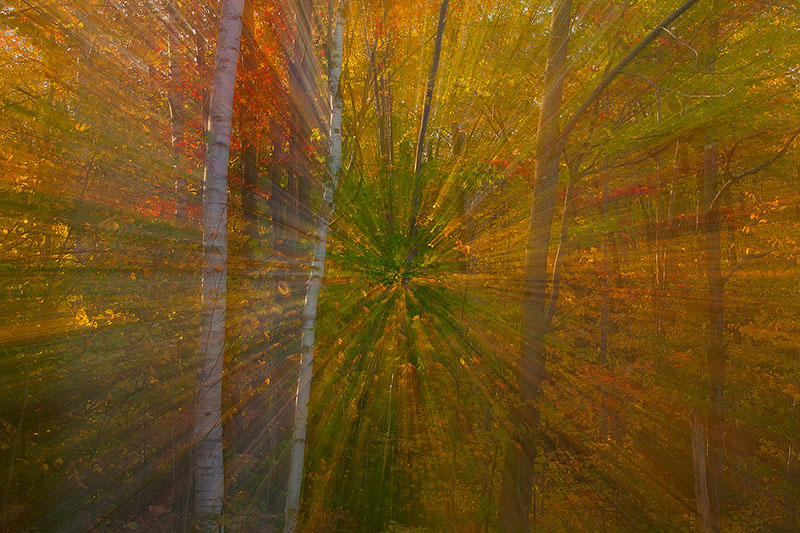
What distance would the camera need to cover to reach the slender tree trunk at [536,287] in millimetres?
7223

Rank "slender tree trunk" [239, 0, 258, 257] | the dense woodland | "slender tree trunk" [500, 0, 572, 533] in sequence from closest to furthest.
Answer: the dense woodland
"slender tree trunk" [500, 0, 572, 533]
"slender tree trunk" [239, 0, 258, 257]

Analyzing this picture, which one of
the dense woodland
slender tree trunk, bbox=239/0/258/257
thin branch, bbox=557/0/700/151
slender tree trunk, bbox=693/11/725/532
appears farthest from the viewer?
slender tree trunk, bbox=693/11/725/532

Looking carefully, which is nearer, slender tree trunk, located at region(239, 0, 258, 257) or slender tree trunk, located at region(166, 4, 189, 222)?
slender tree trunk, located at region(239, 0, 258, 257)

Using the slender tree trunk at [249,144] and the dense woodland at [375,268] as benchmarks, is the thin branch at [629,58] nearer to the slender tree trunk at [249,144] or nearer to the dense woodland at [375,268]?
the dense woodland at [375,268]

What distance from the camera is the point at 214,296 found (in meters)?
5.28

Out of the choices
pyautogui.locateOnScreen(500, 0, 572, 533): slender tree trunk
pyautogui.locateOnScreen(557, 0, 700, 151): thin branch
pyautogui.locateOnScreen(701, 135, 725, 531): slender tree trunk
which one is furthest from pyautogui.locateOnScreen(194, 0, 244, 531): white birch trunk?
pyautogui.locateOnScreen(701, 135, 725, 531): slender tree trunk

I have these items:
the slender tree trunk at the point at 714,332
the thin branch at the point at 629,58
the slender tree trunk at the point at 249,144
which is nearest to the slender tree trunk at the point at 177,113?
the slender tree trunk at the point at 249,144

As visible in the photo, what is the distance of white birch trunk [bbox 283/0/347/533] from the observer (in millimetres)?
6875

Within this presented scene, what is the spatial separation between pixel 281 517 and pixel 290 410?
235 cm

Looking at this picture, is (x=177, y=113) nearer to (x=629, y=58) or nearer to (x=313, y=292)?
(x=313, y=292)

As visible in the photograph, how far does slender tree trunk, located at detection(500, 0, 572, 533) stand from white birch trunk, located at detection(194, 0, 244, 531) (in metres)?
4.20

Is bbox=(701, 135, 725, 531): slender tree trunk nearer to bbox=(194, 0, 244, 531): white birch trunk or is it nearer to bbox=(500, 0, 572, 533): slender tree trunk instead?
bbox=(500, 0, 572, 533): slender tree trunk

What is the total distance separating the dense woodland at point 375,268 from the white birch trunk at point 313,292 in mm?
41

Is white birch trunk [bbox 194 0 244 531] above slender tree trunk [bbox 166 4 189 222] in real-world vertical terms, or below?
below
